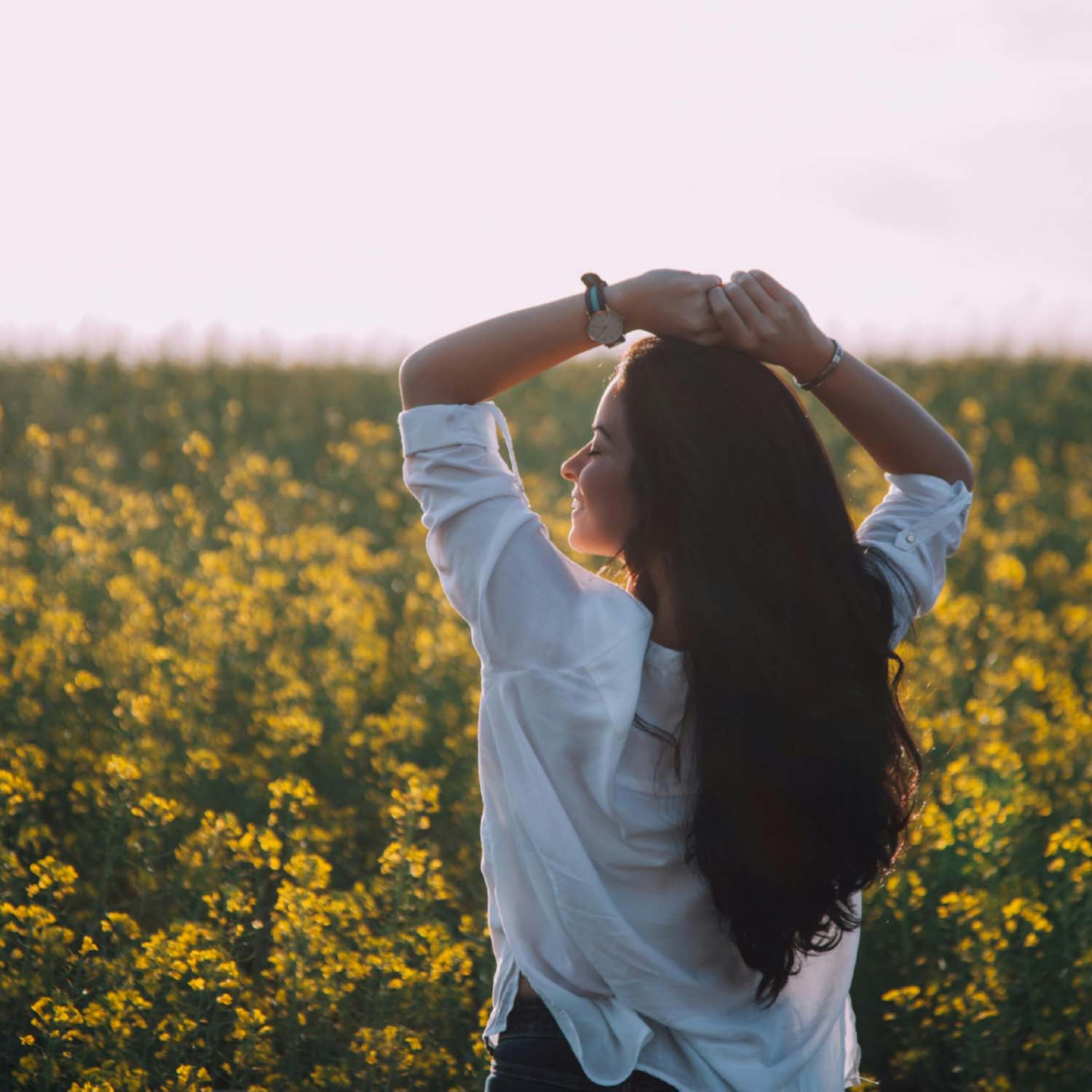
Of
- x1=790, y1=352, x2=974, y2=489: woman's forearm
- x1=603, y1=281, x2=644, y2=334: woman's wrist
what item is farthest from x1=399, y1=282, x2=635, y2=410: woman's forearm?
x1=790, y1=352, x2=974, y2=489: woman's forearm

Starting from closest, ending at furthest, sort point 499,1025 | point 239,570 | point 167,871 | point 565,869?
point 565,869 → point 499,1025 → point 167,871 → point 239,570

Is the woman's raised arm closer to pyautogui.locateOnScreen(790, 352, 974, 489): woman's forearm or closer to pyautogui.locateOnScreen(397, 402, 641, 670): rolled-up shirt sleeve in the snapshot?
pyautogui.locateOnScreen(790, 352, 974, 489): woman's forearm

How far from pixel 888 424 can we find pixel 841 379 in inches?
5.6

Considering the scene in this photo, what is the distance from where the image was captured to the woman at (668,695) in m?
1.53

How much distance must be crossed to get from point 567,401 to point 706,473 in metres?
10.5

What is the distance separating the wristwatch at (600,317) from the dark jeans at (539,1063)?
90 cm

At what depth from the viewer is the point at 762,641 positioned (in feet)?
5.15

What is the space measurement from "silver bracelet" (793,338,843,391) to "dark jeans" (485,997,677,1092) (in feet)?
3.24

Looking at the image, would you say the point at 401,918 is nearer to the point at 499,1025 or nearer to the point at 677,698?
the point at 499,1025

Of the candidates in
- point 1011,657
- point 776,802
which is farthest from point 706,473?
point 1011,657

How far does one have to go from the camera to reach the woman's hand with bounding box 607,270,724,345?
165cm

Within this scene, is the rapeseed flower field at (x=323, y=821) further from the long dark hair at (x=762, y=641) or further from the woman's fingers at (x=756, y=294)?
the woman's fingers at (x=756, y=294)

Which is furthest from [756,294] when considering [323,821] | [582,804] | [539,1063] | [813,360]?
[323,821]

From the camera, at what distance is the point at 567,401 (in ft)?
39.6
